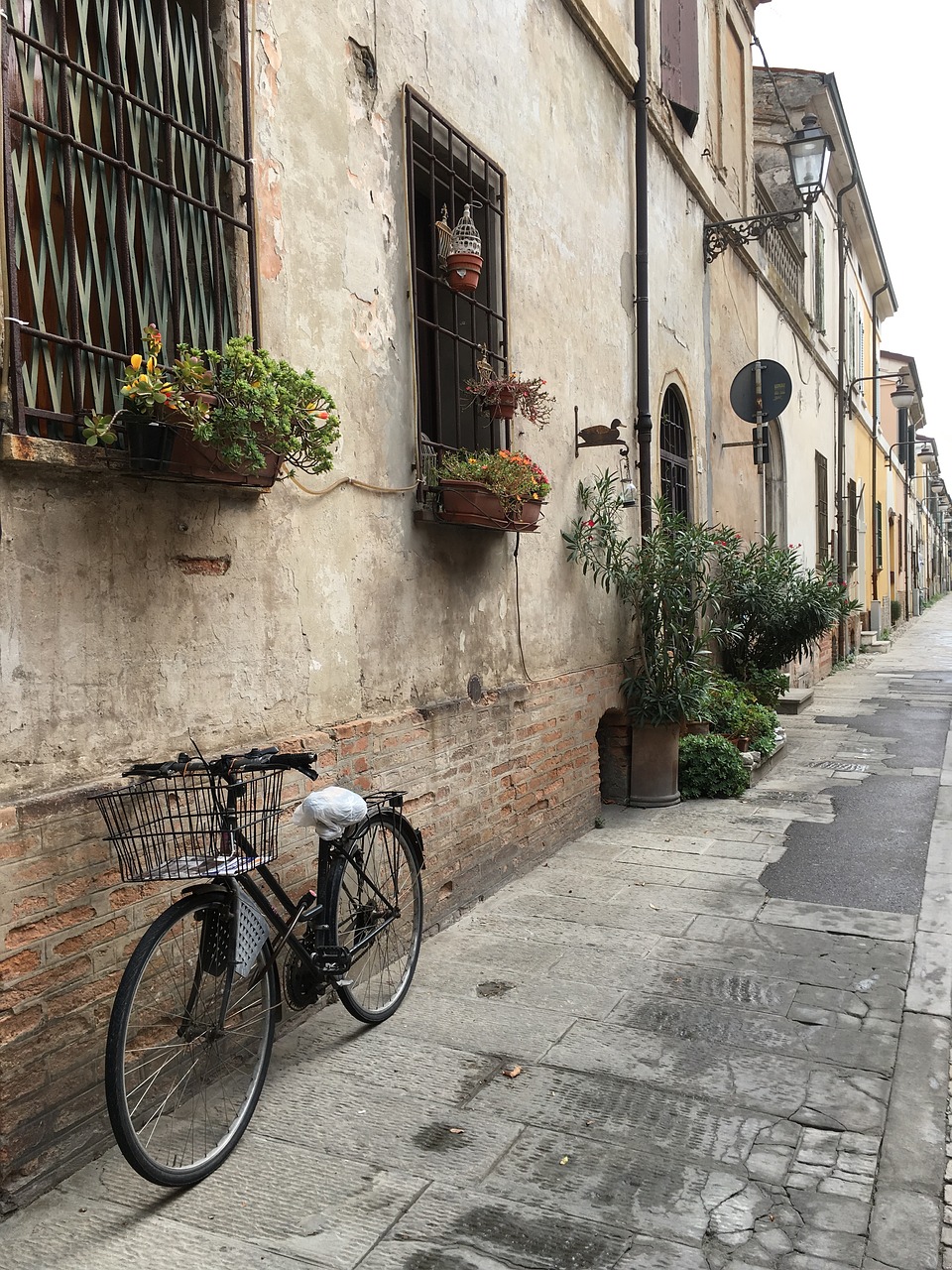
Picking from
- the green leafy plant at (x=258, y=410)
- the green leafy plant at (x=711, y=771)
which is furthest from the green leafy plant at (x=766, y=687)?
the green leafy plant at (x=258, y=410)

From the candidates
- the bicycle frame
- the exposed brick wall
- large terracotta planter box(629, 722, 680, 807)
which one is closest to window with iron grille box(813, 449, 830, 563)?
large terracotta planter box(629, 722, 680, 807)

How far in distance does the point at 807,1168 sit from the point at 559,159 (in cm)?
603

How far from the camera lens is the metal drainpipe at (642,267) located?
8.09 m

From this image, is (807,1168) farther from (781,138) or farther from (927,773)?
(781,138)

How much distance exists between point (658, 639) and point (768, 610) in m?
3.29

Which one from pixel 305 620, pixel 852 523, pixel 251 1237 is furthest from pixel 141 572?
pixel 852 523

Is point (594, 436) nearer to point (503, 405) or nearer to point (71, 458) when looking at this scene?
point (503, 405)

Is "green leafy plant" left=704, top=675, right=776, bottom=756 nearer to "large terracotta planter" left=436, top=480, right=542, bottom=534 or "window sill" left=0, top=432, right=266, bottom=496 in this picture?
"large terracotta planter" left=436, top=480, right=542, bottom=534

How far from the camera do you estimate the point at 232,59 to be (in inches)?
141

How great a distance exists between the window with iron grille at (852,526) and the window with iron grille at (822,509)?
282cm

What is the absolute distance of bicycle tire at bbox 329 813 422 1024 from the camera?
12.0 ft

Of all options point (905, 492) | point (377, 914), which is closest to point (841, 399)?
point (377, 914)

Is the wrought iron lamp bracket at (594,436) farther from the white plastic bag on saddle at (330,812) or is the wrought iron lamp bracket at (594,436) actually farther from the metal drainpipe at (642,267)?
the white plastic bag on saddle at (330,812)

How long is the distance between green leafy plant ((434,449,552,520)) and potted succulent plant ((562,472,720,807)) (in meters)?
→ 1.92
